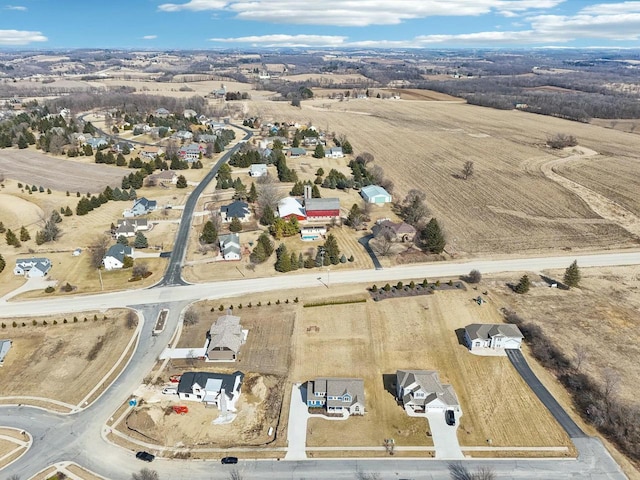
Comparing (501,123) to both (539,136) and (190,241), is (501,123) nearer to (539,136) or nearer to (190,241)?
(539,136)

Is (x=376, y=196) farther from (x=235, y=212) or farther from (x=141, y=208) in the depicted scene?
(x=141, y=208)

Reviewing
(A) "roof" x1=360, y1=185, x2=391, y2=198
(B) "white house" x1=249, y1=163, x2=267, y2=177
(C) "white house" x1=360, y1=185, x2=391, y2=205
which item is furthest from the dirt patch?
(B) "white house" x1=249, y1=163, x2=267, y2=177

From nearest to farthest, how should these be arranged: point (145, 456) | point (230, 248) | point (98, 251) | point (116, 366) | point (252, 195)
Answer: point (145, 456), point (116, 366), point (230, 248), point (98, 251), point (252, 195)

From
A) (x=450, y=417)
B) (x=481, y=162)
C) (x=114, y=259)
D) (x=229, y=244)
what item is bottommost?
(x=450, y=417)

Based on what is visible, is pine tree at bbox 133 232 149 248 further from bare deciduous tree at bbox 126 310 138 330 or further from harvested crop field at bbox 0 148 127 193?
harvested crop field at bbox 0 148 127 193

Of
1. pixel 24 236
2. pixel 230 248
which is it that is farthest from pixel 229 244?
pixel 24 236

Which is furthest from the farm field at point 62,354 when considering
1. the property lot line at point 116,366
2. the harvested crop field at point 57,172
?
the harvested crop field at point 57,172

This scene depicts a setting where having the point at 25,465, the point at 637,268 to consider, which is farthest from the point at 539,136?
the point at 25,465

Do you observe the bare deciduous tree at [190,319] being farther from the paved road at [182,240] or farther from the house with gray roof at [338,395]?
the house with gray roof at [338,395]
